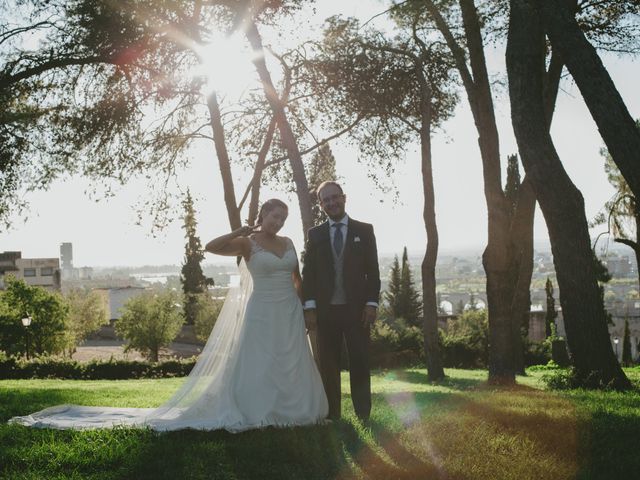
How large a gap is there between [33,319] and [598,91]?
30501 millimetres

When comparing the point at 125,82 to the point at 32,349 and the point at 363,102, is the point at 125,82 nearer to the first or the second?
the point at 363,102

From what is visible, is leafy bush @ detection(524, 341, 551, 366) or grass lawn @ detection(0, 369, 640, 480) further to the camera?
leafy bush @ detection(524, 341, 551, 366)

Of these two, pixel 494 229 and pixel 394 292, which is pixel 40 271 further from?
pixel 494 229

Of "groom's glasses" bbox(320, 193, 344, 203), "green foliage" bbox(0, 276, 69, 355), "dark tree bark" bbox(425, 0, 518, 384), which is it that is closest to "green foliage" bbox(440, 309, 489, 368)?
"dark tree bark" bbox(425, 0, 518, 384)

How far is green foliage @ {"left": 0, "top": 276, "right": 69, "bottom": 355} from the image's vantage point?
3058cm

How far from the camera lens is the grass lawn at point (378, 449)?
4246mm

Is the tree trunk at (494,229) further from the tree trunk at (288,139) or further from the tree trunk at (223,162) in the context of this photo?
the tree trunk at (223,162)

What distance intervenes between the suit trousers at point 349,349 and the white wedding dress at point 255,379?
0.16 m

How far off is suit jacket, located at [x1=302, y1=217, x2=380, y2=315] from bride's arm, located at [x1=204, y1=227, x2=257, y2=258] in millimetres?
615

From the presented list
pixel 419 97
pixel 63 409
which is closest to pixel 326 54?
pixel 419 97

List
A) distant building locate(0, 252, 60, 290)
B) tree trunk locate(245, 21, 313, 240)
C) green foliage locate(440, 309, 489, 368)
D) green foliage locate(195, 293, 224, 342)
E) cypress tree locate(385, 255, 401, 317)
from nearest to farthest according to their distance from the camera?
tree trunk locate(245, 21, 313, 240)
green foliage locate(440, 309, 489, 368)
green foliage locate(195, 293, 224, 342)
cypress tree locate(385, 255, 401, 317)
distant building locate(0, 252, 60, 290)

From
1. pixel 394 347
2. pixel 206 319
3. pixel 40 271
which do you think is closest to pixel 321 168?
pixel 394 347

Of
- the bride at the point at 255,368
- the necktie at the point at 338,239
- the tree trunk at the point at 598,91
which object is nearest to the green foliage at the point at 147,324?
the bride at the point at 255,368

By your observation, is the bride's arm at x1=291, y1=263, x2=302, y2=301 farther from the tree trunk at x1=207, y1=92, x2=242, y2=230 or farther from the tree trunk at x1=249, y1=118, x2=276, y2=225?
the tree trunk at x1=249, y1=118, x2=276, y2=225
